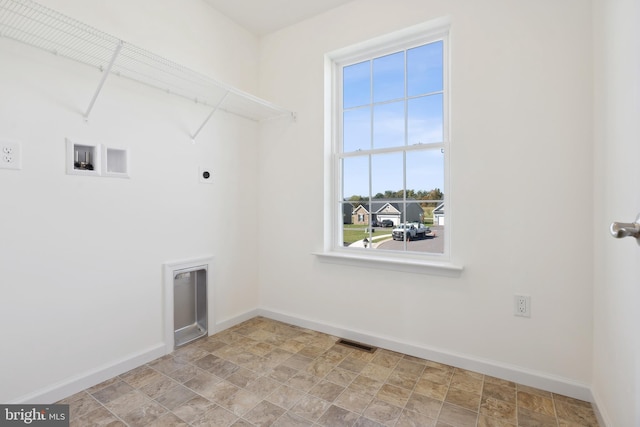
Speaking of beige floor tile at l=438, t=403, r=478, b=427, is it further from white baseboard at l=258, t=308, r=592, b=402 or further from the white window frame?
the white window frame

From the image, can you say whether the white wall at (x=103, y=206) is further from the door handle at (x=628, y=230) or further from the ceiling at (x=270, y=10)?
the door handle at (x=628, y=230)

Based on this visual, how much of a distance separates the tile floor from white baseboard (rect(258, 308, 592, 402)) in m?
A: 0.04

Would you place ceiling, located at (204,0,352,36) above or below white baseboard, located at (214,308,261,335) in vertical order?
above

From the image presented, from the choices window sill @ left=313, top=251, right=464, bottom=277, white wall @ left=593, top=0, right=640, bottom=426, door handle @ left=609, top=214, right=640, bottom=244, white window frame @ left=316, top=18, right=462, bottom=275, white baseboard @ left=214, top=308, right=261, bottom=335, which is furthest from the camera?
white baseboard @ left=214, top=308, right=261, bottom=335

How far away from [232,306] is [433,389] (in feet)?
5.97

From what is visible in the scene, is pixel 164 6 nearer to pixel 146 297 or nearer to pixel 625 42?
pixel 146 297

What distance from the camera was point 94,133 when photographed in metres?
1.90

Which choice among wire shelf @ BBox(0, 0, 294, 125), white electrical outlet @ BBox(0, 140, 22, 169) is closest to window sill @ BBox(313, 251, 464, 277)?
wire shelf @ BBox(0, 0, 294, 125)

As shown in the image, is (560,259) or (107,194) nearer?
(560,259)

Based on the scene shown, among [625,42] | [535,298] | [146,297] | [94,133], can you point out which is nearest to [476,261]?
[535,298]

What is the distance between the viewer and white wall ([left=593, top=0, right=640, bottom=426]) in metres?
1.16

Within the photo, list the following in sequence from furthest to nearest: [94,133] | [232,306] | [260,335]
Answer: [232,306] < [260,335] < [94,133]

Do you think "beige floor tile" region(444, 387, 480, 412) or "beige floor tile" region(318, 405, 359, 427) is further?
"beige floor tile" region(444, 387, 480, 412)

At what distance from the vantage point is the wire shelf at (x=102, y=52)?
1493mm
